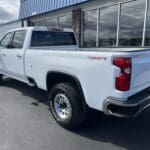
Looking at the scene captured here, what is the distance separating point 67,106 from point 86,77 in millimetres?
A: 809

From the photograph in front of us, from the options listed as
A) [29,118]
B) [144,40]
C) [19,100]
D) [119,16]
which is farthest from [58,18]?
[29,118]

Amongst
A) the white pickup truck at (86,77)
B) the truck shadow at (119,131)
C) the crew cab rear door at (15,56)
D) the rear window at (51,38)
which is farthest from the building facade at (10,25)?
the truck shadow at (119,131)

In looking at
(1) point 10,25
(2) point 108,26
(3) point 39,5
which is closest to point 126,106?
(2) point 108,26

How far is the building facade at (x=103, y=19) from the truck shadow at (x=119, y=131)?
4121 mm

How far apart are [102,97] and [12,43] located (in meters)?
3.60

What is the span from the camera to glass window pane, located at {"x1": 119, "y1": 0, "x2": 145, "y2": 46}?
7863 mm

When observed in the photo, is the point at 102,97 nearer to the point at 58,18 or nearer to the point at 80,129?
the point at 80,129

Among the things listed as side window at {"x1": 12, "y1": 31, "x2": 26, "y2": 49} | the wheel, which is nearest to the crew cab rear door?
side window at {"x1": 12, "y1": 31, "x2": 26, "y2": 49}

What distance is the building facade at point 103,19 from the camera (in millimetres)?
7895

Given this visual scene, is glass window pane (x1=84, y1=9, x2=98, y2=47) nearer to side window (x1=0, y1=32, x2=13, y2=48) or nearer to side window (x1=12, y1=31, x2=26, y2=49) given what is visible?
side window (x1=0, y1=32, x2=13, y2=48)

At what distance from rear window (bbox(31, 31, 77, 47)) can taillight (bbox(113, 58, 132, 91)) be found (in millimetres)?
2807

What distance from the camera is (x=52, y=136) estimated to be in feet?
12.2

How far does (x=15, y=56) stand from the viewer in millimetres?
5438

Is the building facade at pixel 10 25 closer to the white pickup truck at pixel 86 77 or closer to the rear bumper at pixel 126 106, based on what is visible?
the white pickup truck at pixel 86 77
